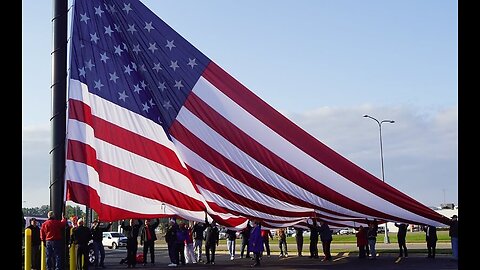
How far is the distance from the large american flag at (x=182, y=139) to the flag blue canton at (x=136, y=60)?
2cm

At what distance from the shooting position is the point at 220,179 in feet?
47.7

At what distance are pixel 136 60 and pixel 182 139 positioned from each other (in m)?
1.89

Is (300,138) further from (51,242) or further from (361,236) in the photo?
(361,236)

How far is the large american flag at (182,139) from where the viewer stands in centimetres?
1351

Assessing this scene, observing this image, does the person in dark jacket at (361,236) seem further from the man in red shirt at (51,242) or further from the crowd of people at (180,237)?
the man in red shirt at (51,242)

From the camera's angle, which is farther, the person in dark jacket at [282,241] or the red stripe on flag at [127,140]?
the person in dark jacket at [282,241]

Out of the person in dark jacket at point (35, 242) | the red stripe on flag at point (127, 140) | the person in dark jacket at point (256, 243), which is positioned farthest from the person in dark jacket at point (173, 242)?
the red stripe on flag at point (127, 140)

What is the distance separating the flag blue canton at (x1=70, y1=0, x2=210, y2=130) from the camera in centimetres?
1311

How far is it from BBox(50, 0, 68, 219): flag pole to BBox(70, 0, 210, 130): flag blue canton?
8.33 feet

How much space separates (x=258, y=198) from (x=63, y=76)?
251 inches

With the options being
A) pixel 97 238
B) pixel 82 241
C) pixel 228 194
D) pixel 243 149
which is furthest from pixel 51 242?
pixel 97 238
